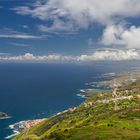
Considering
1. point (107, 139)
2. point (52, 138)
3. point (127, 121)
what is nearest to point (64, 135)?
point (52, 138)

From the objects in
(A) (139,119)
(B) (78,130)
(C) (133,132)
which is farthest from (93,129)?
(A) (139,119)

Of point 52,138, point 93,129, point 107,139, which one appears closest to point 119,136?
point 107,139

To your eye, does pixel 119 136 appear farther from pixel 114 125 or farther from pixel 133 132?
pixel 114 125

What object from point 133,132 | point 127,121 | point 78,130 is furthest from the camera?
point 127,121

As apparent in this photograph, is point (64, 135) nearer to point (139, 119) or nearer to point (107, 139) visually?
point (107, 139)

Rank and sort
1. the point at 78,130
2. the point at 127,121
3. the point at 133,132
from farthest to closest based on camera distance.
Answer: the point at 127,121 → the point at 78,130 → the point at 133,132

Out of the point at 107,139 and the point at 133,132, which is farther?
the point at 133,132

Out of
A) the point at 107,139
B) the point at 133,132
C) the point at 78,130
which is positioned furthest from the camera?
the point at 78,130

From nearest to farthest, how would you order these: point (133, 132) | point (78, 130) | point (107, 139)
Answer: point (107, 139) < point (133, 132) < point (78, 130)

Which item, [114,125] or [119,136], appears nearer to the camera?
[119,136]
